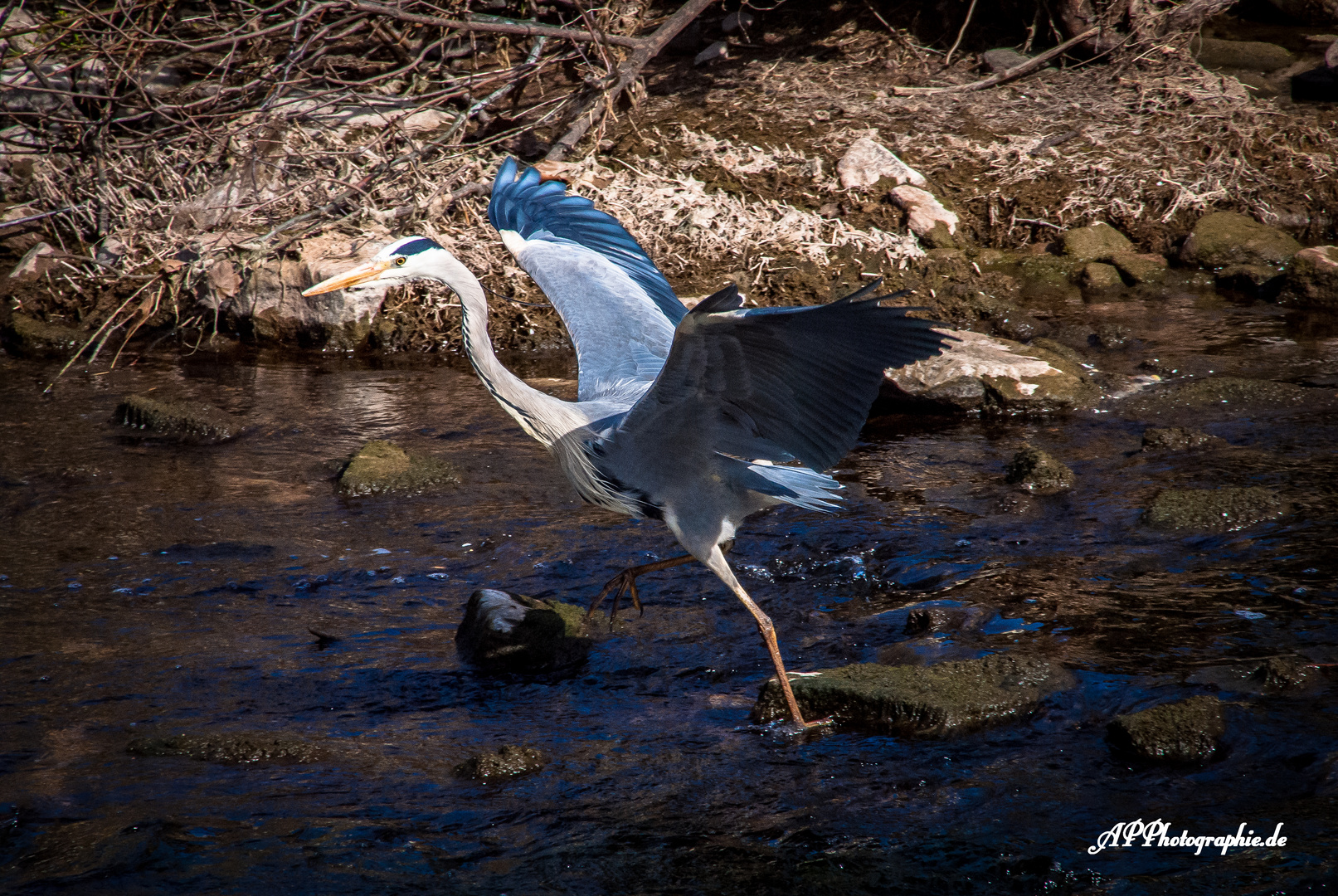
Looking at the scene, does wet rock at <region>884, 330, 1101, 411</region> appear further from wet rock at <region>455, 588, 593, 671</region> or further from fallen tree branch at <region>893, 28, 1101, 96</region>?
fallen tree branch at <region>893, 28, 1101, 96</region>

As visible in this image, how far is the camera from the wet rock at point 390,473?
568cm

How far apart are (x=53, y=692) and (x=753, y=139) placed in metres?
6.91

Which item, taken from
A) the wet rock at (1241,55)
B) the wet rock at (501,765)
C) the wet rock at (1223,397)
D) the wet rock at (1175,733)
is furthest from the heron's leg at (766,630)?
the wet rock at (1241,55)

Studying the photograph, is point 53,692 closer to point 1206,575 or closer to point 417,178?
point 1206,575

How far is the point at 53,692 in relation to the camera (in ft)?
12.9

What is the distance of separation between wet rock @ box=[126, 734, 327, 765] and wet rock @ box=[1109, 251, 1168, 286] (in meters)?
6.71

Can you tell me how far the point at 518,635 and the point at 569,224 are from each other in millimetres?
2072

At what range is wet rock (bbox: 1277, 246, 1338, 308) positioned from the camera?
24.1 ft

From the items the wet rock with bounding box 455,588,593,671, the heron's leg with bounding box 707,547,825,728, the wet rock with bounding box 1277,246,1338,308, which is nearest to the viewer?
the heron's leg with bounding box 707,547,825,728

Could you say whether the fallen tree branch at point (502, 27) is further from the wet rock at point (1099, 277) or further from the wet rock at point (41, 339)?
the wet rock at point (1099, 277)

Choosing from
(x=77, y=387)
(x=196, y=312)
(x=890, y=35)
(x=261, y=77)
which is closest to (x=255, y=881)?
(x=77, y=387)

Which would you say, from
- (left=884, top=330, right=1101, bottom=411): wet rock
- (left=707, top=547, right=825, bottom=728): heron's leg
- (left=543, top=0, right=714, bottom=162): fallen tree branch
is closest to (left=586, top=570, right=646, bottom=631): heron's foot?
(left=707, top=547, right=825, bottom=728): heron's leg

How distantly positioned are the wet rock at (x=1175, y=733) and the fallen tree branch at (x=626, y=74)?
664cm

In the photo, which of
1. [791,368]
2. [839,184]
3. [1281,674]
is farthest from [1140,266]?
[791,368]
